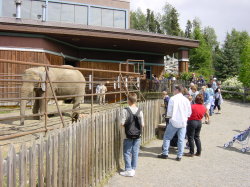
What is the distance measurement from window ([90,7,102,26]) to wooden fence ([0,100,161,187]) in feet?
54.6

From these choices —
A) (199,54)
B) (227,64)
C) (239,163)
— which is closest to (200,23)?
(199,54)

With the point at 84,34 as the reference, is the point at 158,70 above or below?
below

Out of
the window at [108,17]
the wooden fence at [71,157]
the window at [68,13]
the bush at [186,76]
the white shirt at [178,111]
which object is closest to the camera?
the wooden fence at [71,157]

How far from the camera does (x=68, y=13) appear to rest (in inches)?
822

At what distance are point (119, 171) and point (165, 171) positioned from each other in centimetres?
103

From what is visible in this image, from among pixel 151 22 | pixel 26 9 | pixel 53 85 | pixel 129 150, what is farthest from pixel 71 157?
pixel 151 22

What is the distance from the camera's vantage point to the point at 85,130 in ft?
15.1

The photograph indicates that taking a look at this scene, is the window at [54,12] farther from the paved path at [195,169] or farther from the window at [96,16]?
the paved path at [195,169]

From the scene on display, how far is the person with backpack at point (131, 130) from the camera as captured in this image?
542cm

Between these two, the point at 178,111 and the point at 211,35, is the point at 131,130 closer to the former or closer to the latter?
the point at 178,111

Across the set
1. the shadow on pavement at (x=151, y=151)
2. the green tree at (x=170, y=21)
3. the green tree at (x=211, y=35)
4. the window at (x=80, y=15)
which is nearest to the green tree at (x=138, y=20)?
the green tree at (x=170, y=21)

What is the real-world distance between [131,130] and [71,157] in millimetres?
1571

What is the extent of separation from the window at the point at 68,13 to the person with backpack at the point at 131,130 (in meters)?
16.9

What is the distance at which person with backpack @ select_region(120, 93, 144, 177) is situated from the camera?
213 inches
